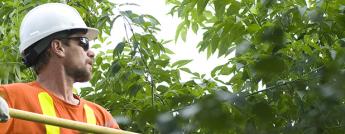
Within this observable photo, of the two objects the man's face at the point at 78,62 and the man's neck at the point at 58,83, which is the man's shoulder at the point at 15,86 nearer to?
the man's neck at the point at 58,83

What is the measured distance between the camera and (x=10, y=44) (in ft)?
14.1

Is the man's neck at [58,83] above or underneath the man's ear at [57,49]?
underneath

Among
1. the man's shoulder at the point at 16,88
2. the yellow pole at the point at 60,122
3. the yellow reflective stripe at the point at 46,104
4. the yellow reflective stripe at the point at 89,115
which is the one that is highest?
the yellow pole at the point at 60,122

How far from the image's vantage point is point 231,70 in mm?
3480

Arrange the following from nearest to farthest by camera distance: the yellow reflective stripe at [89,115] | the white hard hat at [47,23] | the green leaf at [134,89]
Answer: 1. the yellow reflective stripe at [89,115]
2. the white hard hat at [47,23]
3. the green leaf at [134,89]

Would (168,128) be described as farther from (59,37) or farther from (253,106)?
(59,37)

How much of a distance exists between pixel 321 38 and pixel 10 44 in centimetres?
225

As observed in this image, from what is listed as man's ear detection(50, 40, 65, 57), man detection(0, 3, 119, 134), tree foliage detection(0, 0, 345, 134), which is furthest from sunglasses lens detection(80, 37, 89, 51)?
tree foliage detection(0, 0, 345, 134)

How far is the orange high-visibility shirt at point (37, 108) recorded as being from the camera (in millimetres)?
2779

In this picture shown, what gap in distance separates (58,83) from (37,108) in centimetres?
33

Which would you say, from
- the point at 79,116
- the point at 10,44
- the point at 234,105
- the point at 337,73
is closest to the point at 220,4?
the point at 79,116

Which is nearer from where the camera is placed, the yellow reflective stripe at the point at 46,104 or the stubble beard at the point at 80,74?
the yellow reflective stripe at the point at 46,104

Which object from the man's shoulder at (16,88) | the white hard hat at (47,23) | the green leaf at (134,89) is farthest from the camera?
the green leaf at (134,89)

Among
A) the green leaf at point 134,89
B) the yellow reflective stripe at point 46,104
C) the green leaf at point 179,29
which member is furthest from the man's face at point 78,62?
the green leaf at point 179,29
